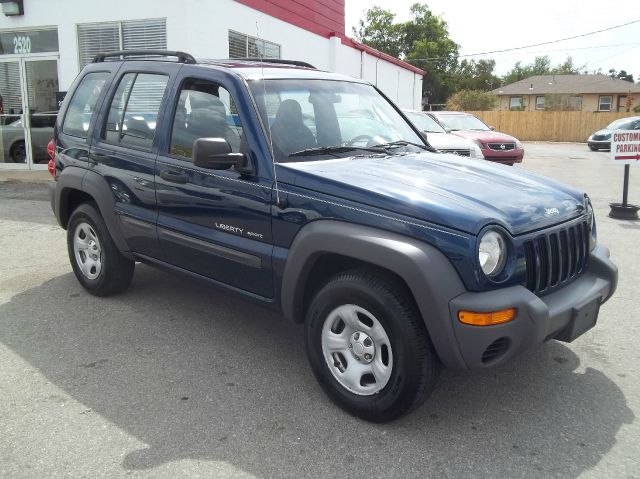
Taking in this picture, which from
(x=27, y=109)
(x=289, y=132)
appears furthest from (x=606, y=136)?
(x=289, y=132)

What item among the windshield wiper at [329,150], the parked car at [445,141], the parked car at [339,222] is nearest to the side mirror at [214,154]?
the parked car at [339,222]

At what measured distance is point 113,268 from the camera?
4.84 m

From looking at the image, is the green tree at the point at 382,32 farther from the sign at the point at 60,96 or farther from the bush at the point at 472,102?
the sign at the point at 60,96

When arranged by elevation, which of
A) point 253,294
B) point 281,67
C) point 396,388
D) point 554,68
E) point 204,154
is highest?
point 554,68

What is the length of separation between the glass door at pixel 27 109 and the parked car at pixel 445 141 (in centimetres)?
753

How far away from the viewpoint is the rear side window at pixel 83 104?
4859 mm

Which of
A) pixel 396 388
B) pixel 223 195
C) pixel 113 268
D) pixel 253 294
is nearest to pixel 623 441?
pixel 396 388

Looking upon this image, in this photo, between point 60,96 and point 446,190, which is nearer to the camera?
point 446,190

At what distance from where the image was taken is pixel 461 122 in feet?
49.5

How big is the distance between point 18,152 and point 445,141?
9278mm

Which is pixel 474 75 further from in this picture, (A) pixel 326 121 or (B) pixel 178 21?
(A) pixel 326 121

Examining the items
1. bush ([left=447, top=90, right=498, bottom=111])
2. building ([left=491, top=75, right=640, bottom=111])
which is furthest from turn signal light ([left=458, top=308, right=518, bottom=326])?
building ([left=491, top=75, right=640, bottom=111])

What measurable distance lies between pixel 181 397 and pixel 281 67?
2.38 metres

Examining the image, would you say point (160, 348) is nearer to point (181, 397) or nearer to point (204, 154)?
point (181, 397)
